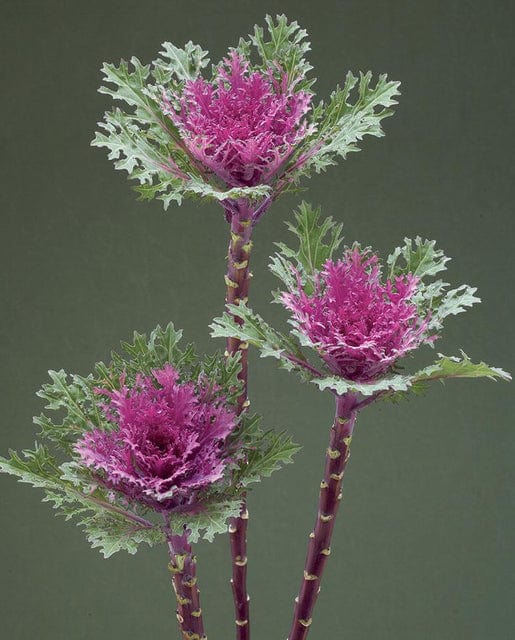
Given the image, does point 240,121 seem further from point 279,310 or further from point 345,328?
point 279,310

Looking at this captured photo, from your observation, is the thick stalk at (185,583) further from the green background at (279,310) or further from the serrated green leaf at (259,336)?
the green background at (279,310)

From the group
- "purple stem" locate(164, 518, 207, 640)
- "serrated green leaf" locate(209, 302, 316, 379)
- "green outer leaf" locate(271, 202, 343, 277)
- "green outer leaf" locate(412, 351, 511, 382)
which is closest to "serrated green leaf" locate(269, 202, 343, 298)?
"green outer leaf" locate(271, 202, 343, 277)

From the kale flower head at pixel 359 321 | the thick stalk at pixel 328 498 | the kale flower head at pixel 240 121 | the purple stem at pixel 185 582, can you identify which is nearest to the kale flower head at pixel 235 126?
the kale flower head at pixel 240 121

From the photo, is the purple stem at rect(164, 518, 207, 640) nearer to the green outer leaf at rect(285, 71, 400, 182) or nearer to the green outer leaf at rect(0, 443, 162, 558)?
the green outer leaf at rect(0, 443, 162, 558)

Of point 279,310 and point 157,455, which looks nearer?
point 157,455

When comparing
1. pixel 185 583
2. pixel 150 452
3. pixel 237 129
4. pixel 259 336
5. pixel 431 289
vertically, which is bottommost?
pixel 185 583

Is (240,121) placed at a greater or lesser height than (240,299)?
greater

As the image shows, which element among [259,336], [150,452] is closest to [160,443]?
[150,452]

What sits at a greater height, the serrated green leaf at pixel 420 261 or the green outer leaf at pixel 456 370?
the serrated green leaf at pixel 420 261
